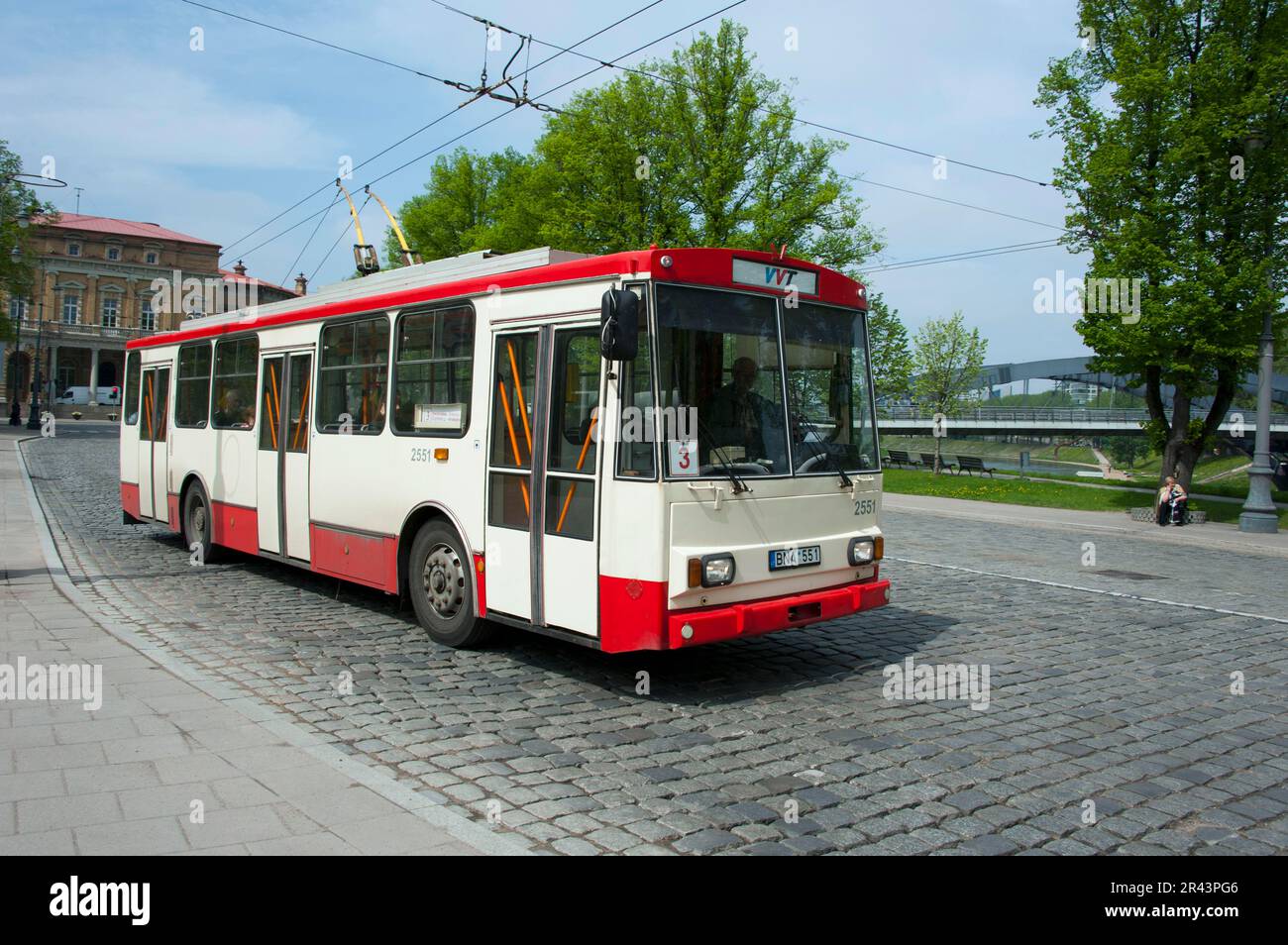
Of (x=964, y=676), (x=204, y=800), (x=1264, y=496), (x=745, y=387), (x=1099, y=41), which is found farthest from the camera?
(x=1099, y=41)

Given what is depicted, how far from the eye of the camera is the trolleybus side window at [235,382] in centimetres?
1102

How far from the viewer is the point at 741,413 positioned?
6.64 metres

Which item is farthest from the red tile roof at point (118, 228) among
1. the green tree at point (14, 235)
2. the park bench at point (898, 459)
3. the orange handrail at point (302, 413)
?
the orange handrail at point (302, 413)

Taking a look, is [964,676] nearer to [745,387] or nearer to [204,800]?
[745,387]

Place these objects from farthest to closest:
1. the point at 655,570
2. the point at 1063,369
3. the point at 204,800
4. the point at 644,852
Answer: the point at 1063,369, the point at 655,570, the point at 204,800, the point at 644,852

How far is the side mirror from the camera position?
6.03 meters

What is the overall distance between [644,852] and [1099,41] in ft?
84.4

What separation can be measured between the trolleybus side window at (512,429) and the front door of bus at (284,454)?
3249mm

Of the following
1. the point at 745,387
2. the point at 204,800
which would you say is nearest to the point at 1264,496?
the point at 745,387

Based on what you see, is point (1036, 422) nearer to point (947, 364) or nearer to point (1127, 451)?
point (1127, 451)

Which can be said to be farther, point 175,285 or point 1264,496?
point 175,285

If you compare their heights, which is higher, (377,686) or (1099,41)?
(1099,41)

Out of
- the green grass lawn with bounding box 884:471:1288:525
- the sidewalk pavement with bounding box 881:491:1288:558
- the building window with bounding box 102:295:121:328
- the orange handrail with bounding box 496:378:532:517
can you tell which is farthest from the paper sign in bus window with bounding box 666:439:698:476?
the building window with bounding box 102:295:121:328
